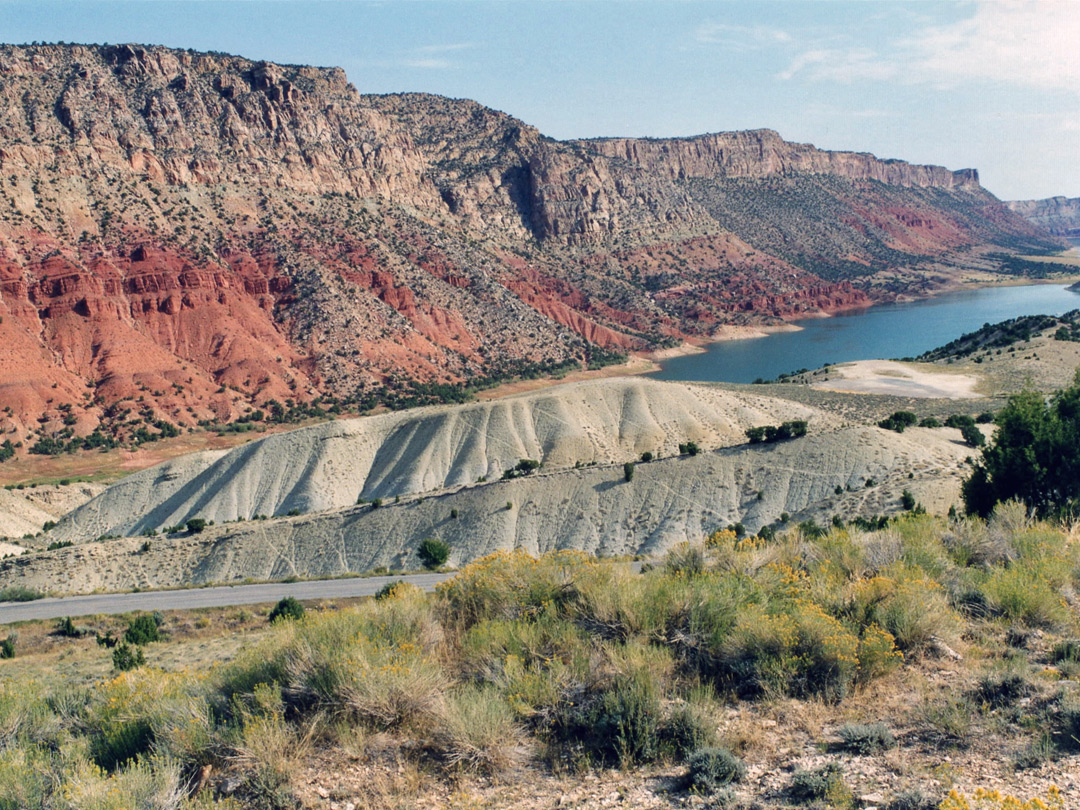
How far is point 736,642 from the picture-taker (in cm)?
832

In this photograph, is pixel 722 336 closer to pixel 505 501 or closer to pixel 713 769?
pixel 505 501

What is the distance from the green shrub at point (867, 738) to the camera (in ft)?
22.0

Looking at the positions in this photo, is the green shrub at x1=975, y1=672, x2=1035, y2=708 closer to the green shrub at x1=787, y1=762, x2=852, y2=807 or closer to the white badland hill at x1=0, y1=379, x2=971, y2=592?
the green shrub at x1=787, y1=762, x2=852, y2=807

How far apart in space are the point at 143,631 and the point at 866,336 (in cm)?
12069

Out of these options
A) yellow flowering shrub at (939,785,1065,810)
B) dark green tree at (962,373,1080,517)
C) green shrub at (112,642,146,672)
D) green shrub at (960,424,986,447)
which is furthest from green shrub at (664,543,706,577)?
green shrub at (960,424,986,447)

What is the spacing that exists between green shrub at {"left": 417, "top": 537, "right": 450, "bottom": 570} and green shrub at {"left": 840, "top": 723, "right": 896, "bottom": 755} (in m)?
25.2

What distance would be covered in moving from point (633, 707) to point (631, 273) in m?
152

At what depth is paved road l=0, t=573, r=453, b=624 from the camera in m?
26.0

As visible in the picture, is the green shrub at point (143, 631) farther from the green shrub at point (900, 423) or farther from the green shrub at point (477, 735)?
the green shrub at point (900, 423)

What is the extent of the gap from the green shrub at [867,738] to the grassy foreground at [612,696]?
1.1 inches

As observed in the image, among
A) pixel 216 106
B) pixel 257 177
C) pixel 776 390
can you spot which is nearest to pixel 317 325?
pixel 257 177

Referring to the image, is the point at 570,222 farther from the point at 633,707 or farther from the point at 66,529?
the point at 633,707

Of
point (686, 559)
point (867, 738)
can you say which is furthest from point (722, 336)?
point (867, 738)

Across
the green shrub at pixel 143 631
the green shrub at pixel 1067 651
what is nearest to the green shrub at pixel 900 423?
the green shrub at pixel 1067 651
